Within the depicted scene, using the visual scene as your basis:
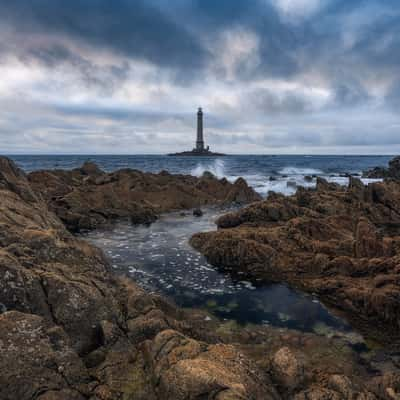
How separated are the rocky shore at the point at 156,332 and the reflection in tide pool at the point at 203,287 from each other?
2.44 ft

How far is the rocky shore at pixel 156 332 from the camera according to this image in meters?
4.22

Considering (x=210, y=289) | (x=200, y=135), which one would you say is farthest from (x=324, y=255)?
(x=200, y=135)

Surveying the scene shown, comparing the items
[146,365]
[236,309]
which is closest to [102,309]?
[146,365]

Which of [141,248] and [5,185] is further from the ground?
[5,185]

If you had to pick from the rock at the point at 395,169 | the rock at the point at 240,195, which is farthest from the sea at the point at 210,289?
the rock at the point at 395,169

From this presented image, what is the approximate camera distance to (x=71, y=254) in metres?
7.21

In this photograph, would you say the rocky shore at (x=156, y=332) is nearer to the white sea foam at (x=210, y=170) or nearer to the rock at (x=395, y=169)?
the white sea foam at (x=210, y=170)

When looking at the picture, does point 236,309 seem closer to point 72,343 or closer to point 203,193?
point 72,343

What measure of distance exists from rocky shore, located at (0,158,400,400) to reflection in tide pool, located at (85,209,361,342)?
0.74 m

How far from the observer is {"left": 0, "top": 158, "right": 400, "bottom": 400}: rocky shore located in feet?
13.8

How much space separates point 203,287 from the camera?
11.2 metres

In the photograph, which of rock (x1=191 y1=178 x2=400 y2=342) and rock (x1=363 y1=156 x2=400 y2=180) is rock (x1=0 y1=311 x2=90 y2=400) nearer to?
rock (x1=191 y1=178 x2=400 y2=342)

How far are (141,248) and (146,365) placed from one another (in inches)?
429

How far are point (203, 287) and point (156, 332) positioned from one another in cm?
560
